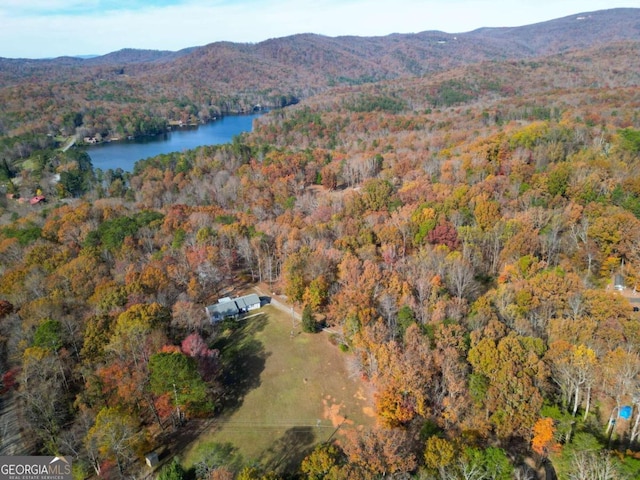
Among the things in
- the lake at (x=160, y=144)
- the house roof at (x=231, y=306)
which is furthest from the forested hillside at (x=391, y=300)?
the lake at (x=160, y=144)

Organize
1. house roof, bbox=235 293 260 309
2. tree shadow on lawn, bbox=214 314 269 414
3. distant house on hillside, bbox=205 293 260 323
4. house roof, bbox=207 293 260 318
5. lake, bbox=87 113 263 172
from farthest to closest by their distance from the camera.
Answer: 1. lake, bbox=87 113 263 172
2. house roof, bbox=235 293 260 309
3. house roof, bbox=207 293 260 318
4. distant house on hillside, bbox=205 293 260 323
5. tree shadow on lawn, bbox=214 314 269 414

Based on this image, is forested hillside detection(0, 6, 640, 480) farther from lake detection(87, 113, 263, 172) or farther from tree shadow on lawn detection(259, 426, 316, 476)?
lake detection(87, 113, 263, 172)

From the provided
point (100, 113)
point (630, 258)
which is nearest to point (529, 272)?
point (630, 258)

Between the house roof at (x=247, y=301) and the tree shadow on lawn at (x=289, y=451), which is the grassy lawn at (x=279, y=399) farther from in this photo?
the house roof at (x=247, y=301)

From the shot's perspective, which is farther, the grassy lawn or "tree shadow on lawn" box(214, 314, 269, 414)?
"tree shadow on lawn" box(214, 314, 269, 414)

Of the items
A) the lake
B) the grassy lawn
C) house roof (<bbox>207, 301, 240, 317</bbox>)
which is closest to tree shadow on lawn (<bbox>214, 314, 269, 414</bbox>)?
the grassy lawn

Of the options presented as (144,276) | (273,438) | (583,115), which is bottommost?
(273,438)

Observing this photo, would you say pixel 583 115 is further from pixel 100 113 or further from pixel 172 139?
pixel 100 113
